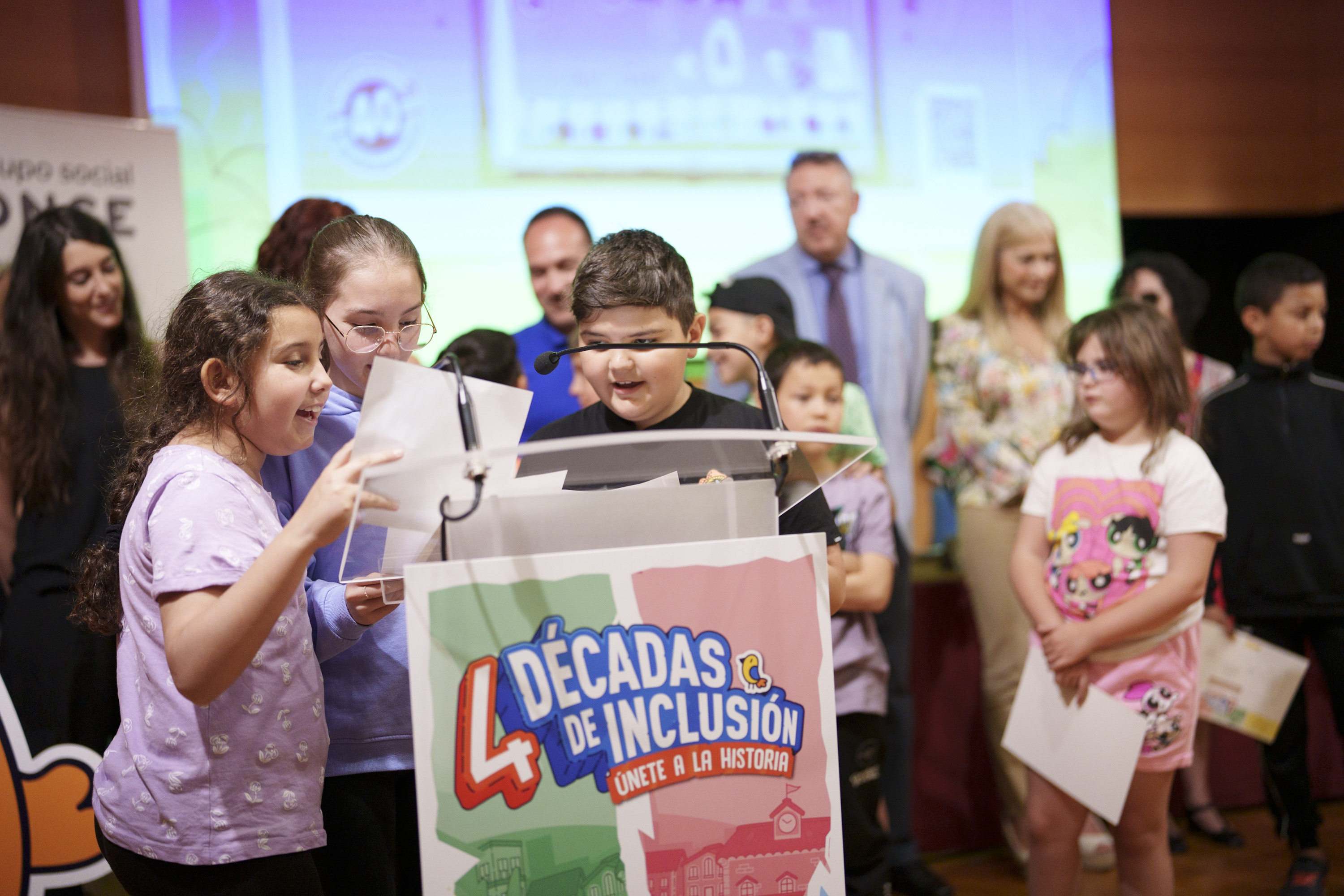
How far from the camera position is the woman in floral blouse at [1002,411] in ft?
9.25

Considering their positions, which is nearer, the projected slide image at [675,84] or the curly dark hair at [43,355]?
the curly dark hair at [43,355]

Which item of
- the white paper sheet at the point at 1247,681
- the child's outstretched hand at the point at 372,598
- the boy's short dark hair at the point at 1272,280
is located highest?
the boy's short dark hair at the point at 1272,280

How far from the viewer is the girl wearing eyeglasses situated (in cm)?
123

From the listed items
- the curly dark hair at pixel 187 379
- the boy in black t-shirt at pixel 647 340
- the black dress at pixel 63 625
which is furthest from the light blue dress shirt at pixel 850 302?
the curly dark hair at pixel 187 379

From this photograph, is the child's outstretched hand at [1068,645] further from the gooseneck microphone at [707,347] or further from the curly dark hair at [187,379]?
the curly dark hair at [187,379]

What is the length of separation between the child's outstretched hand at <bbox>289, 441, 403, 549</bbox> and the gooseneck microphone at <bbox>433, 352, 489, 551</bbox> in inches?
2.4

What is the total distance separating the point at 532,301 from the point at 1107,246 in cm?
237

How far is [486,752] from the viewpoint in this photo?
34.9 inches

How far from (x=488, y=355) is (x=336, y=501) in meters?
1.20

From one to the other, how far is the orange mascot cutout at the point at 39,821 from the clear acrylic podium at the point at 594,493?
1.36m

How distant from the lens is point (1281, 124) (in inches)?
177

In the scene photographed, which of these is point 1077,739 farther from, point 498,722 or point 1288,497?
point 498,722

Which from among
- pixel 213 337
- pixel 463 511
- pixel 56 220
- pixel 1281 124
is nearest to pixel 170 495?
pixel 213 337

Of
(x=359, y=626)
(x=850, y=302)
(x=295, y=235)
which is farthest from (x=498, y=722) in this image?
(x=850, y=302)
